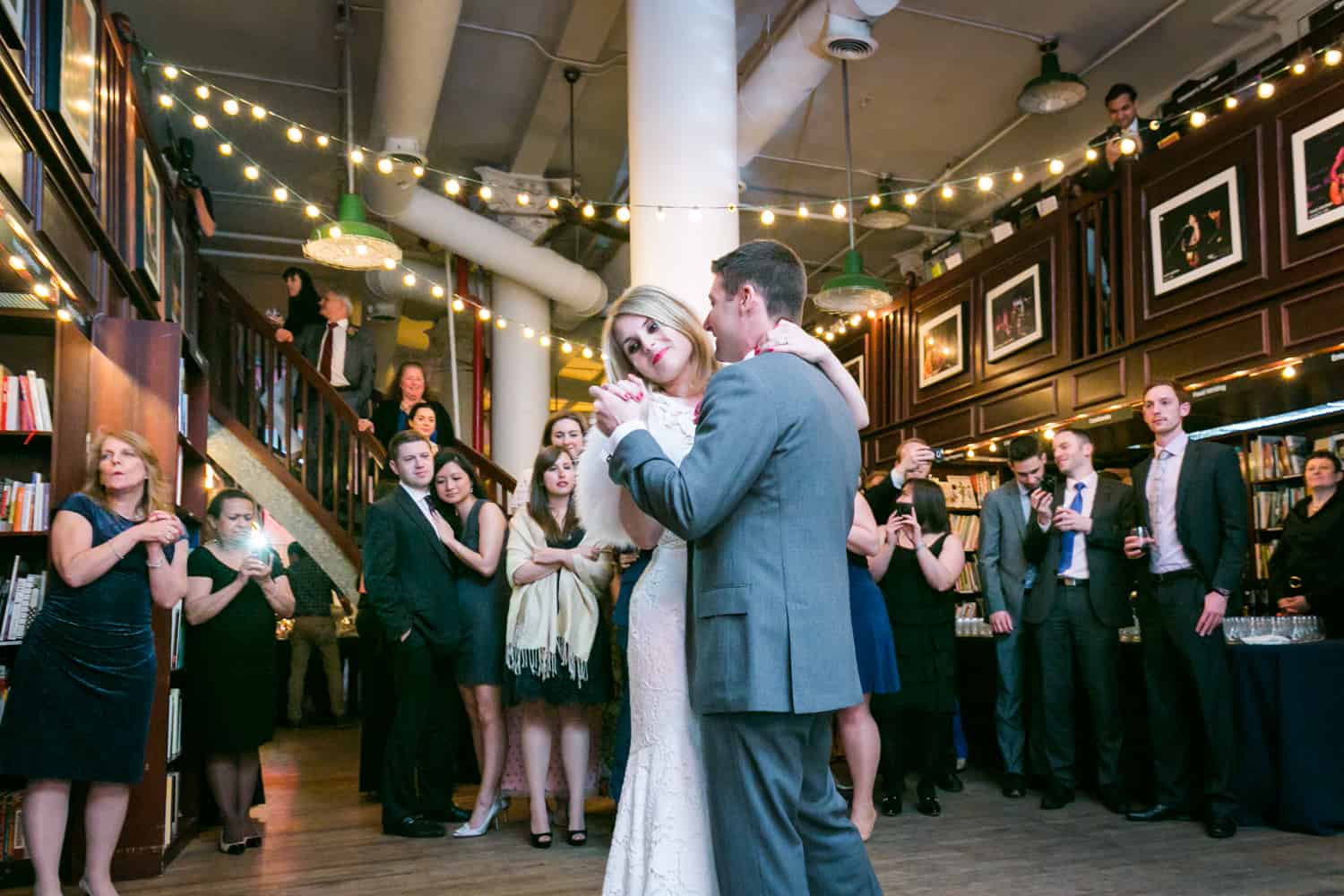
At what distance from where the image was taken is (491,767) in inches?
156

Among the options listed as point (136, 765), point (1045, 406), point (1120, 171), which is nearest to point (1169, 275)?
point (1120, 171)

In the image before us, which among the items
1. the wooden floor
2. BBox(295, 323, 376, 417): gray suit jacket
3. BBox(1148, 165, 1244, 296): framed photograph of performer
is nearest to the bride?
the wooden floor

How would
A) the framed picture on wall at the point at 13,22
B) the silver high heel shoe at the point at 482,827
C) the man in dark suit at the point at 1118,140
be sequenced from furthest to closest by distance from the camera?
the man in dark suit at the point at 1118,140
the silver high heel shoe at the point at 482,827
the framed picture on wall at the point at 13,22

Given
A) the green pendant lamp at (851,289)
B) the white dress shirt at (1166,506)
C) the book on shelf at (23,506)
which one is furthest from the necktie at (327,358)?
the white dress shirt at (1166,506)

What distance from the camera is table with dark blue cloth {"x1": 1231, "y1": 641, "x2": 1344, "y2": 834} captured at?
152 inches

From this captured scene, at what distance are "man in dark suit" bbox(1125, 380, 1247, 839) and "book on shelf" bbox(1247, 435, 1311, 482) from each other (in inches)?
101

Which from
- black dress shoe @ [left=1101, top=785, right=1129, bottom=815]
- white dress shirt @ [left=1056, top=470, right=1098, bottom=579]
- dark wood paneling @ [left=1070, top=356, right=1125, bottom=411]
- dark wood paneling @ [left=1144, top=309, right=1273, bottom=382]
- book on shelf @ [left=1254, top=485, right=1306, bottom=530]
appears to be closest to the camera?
black dress shoe @ [left=1101, top=785, right=1129, bottom=815]

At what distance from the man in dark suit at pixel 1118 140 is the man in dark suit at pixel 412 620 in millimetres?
4476

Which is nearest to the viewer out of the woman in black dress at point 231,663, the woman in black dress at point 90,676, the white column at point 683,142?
the woman in black dress at point 90,676

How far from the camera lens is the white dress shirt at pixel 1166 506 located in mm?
4164

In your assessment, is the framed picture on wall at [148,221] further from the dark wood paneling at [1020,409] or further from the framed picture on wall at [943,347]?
the framed picture on wall at [943,347]

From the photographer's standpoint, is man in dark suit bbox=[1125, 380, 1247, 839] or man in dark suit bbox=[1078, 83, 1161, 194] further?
man in dark suit bbox=[1078, 83, 1161, 194]

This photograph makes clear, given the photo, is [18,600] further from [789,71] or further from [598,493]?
[789,71]

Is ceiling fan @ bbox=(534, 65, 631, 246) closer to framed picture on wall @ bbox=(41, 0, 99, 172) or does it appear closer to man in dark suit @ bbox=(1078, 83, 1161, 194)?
man in dark suit @ bbox=(1078, 83, 1161, 194)
